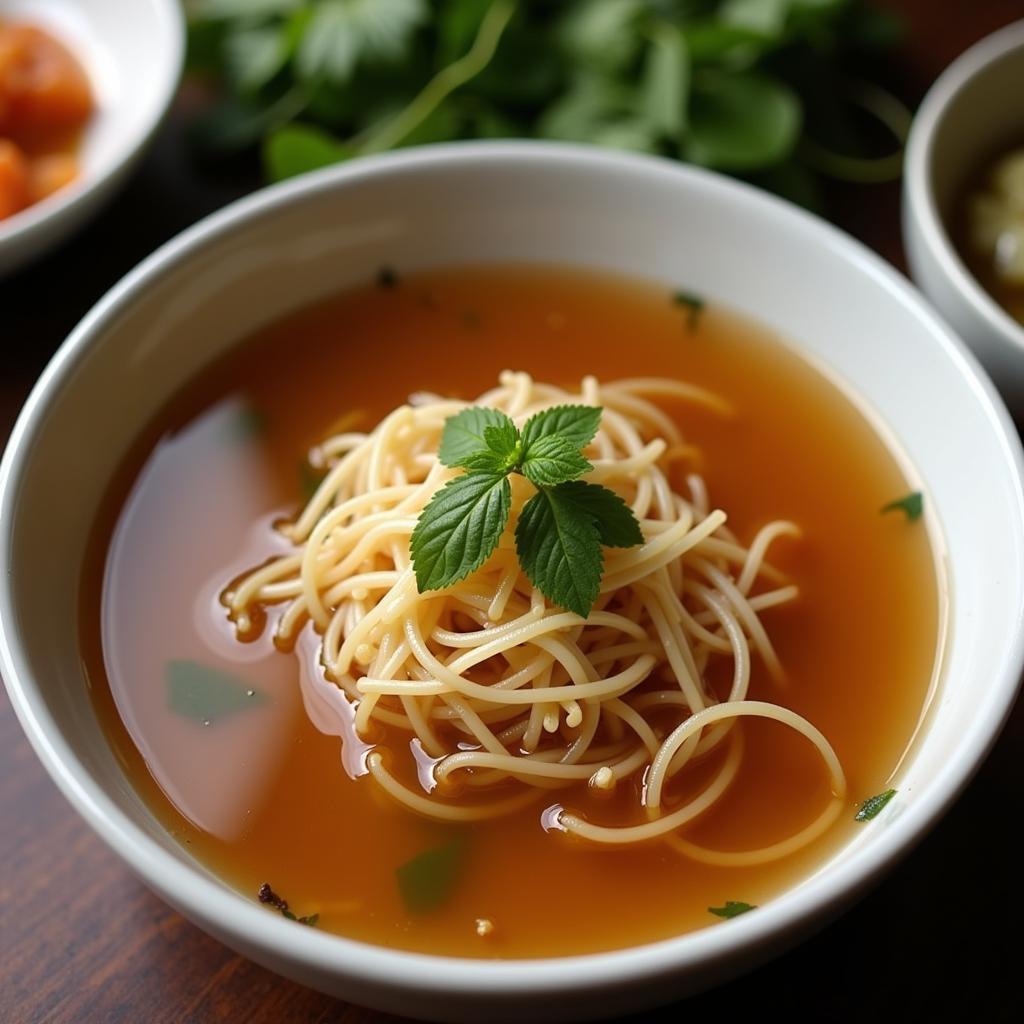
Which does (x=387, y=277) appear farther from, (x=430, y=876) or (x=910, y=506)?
(x=430, y=876)

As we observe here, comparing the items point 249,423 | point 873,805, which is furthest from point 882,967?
point 249,423

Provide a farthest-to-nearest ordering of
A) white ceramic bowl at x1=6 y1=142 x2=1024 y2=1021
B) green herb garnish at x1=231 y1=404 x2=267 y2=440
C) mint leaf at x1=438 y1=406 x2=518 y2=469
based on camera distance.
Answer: green herb garnish at x1=231 y1=404 x2=267 y2=440, mint leaf at x1=438 y1=406 x2=518 y2=469, white ceramic bowl at x1=6 y1=142 x2=1024 y2=1021

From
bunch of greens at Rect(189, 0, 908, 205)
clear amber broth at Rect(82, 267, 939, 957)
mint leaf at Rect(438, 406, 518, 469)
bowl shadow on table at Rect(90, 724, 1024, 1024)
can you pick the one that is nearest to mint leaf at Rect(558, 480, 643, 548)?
mint leaf at Rect(438, 406, 518, 469)

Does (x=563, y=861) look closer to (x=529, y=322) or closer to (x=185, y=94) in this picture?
(x=529, y=322)

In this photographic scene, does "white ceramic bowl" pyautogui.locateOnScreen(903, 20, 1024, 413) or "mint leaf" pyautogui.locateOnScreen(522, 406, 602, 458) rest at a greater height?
"white ceramic bowl" pyautogui.locateOnScreen(903, 20, 1024, 413)

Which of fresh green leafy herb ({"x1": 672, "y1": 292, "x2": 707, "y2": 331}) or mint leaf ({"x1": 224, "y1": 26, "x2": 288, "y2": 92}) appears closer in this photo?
fresh green leafy herb ({"x1": 672, "y1": 292, "x2": 707, "y2": 331})

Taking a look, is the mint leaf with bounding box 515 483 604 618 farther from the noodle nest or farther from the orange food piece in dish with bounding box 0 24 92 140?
the orange food piece in dish with bounding box 0 24 92 140
